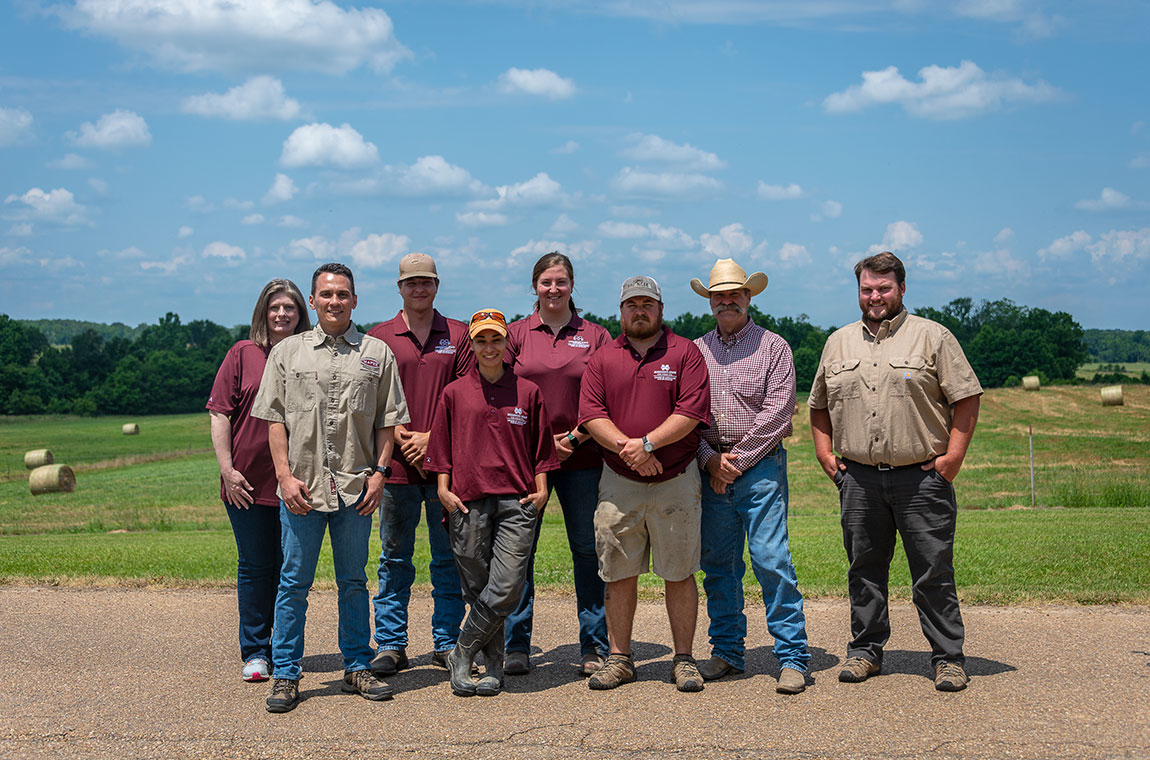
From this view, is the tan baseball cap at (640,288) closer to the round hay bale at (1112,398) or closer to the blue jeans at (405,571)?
the blue jeans at (405,571)

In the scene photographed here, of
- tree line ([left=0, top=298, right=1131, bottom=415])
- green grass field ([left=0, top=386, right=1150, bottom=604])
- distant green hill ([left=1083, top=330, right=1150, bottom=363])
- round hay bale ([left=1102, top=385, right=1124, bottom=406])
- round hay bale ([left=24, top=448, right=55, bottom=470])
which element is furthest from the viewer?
distant green hill ([left=1083, top=330, right=1150, bottom=363])

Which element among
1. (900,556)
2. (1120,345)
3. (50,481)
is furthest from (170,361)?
(1120,345)

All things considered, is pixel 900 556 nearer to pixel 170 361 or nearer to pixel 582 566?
pixel 582 566

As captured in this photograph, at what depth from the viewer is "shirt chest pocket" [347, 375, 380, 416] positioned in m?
6.29

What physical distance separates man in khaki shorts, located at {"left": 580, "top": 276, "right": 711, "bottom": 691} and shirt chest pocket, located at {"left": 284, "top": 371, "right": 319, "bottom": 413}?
63.5 inches

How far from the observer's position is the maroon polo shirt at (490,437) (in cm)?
639

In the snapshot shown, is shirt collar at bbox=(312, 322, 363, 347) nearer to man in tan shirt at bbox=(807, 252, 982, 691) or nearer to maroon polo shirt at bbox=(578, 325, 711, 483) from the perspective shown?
maroon polo shirt at bbox=(578, 325, 711, 483)

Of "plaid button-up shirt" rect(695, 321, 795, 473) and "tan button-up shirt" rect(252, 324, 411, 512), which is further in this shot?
"plaid button-up shirt" rect(695, 321, 795, 473)

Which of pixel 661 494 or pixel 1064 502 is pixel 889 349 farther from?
pixel 1064 502

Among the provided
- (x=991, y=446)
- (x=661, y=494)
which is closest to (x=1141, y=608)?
(x=661, y=494)

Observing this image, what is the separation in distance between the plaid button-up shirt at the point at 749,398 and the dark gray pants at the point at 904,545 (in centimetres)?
55

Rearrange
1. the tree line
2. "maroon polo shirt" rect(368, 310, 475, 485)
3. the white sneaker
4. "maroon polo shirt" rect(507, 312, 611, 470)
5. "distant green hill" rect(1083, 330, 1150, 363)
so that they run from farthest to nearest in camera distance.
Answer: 1. "distant green hill" rect(1083, 330, 1150, 363)
2. the tree line
3. "maroon polo shirt" rect(368, 310, 475, 485)
4. "maroon polo shirt" rect(507, 312, 611, 470)
5. the white sneaker

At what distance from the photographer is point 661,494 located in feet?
20.8

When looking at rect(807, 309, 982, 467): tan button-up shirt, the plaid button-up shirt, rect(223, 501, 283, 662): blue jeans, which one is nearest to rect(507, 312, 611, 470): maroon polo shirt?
the plaid button-up shirt
